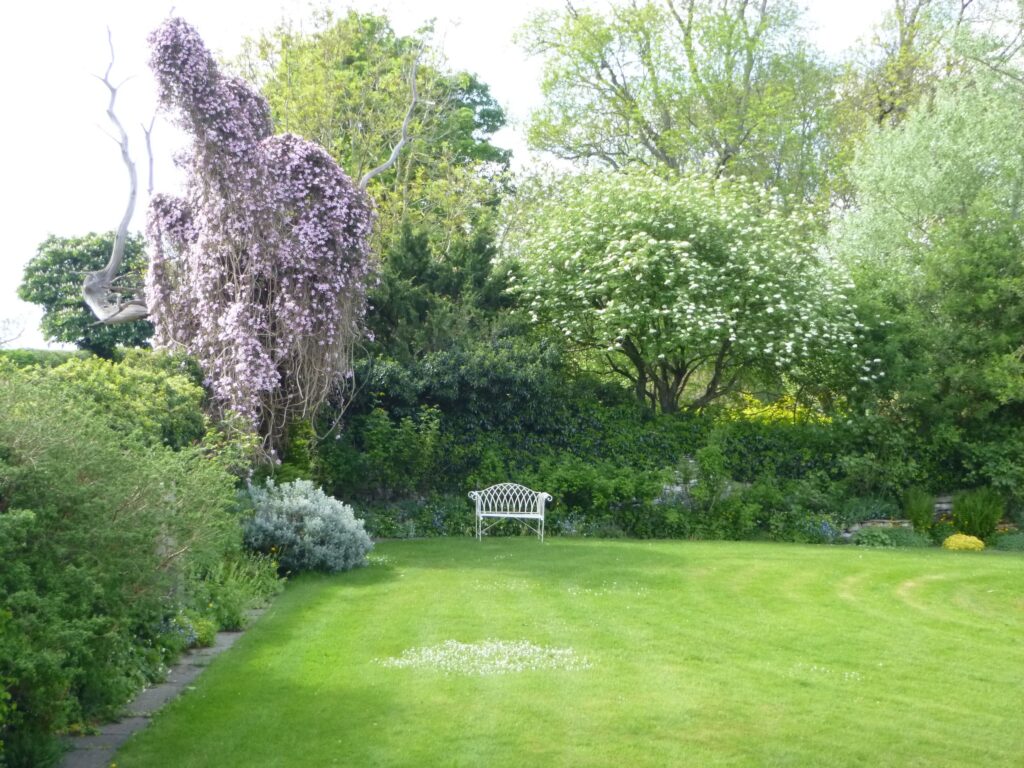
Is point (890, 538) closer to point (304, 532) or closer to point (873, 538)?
point (873, 538)

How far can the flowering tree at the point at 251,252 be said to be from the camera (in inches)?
529

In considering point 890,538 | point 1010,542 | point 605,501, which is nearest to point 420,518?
point 605,501

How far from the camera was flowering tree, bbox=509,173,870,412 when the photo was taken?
16531mm

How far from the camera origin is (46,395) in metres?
6.02

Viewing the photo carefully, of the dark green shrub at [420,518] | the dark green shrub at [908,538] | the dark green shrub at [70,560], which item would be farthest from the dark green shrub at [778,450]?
the dark green shrub at [70,560]

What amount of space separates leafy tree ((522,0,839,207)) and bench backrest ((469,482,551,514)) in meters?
16.1

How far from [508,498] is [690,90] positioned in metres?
17.8

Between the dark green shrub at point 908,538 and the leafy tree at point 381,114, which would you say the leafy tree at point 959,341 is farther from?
the leafy tree at point 381,114

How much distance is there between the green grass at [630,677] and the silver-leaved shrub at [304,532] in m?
0.31

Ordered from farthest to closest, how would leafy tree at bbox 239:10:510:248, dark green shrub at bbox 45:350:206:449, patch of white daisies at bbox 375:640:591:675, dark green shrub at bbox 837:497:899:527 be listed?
leafy tree at bbox 239:10:510:248, dark green shrub at bbox 837:497:899:527, dark green shrub at bbox 45:350:206:449, patch of white daisies at bbox 375:640:591:675

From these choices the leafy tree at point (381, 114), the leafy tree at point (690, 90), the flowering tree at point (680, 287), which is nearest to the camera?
the flowering tree at point (680, 287)

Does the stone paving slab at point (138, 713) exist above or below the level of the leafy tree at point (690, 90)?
below

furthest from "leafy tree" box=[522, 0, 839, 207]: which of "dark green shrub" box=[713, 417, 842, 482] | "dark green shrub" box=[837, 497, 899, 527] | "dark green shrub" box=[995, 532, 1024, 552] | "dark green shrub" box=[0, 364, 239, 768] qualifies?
"dark green shrub" box=[0, 364, 239, 768]

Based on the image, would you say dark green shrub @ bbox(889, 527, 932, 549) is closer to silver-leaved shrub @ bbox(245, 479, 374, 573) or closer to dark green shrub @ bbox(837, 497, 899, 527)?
dark green shrub @ bbox(837, 497, 899, 527)
